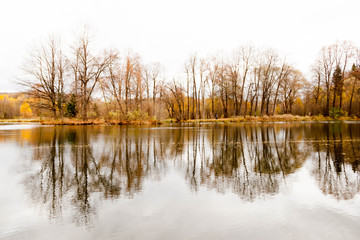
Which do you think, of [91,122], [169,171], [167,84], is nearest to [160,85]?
[167,84]

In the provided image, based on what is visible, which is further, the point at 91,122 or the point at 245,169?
the point at 91,122

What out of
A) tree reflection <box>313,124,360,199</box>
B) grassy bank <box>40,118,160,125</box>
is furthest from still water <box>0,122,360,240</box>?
grassy bank <box>40,118,160,125</box>

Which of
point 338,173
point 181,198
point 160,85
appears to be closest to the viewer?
point 181,198

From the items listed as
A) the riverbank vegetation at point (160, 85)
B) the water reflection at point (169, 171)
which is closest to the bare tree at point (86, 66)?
the riverbank vegetation at point (160, 85)

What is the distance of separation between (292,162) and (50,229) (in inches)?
320

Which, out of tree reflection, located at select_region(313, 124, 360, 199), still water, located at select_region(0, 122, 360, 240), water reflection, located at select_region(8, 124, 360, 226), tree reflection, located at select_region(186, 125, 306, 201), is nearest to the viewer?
still water, located at select_region(0, 122, 360, 240)

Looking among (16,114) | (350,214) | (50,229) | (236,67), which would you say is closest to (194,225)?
(50,229)

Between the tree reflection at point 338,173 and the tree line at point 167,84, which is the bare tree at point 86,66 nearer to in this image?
the tree line at point 167,84

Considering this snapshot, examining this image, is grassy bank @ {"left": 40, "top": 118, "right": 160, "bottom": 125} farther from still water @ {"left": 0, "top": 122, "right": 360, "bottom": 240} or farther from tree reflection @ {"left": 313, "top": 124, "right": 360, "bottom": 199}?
tree reflection @ {"left": 313, "top": 124, "right": 360, "bottom": 199}

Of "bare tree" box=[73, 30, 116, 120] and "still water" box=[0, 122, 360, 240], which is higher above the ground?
"bare tree" box=[73, 30, 116, 120]

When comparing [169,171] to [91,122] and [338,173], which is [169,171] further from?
[91,122]

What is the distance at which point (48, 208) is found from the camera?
4.75 metres

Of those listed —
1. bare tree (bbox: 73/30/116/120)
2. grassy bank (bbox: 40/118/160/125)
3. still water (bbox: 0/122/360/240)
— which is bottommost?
still water (bbox: 0/122/360/240)

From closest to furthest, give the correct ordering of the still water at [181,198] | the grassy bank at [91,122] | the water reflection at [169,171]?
the still water at [181,198] < the water reflection at [169,171] < the grassy bank at [91,122]
